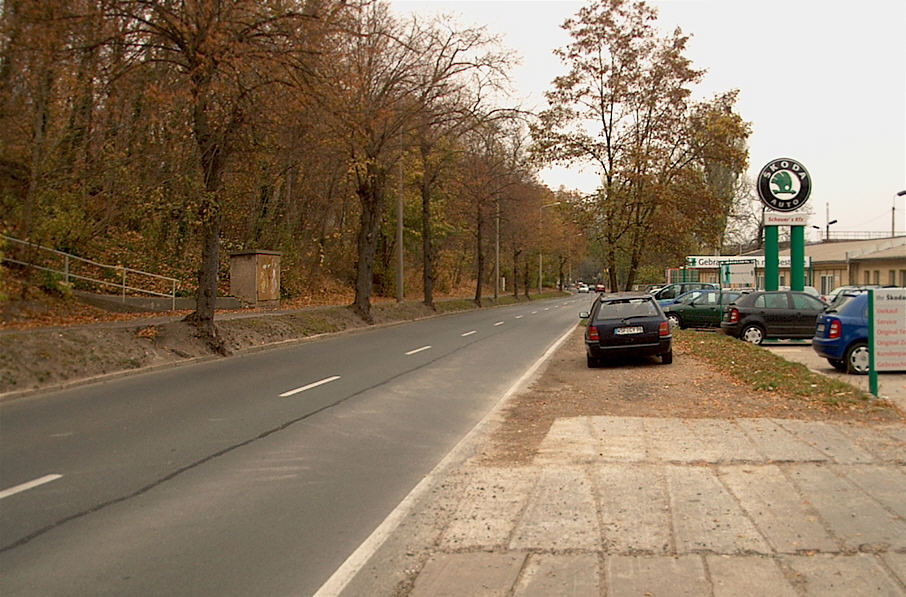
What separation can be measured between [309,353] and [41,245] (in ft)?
25.6

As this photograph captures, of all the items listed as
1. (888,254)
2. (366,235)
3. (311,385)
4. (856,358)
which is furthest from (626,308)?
(888,254)

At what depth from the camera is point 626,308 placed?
15.4 meters

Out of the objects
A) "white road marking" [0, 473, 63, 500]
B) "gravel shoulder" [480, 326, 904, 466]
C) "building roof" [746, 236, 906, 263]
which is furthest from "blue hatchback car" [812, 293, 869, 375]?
"building roof" [746, 236, 906, 263]

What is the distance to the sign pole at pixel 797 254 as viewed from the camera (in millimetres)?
20156

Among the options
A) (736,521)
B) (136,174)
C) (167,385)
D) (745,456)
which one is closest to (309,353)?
(167,385)

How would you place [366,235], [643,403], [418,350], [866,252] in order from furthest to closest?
[866,252] → [366,235] → [418,350] → [643,403]

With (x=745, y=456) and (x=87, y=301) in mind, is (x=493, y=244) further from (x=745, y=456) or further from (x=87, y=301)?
(x=745, y=456)

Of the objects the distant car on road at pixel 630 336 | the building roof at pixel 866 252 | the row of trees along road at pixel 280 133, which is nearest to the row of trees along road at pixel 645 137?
the row of trees along road at pixel 280 133

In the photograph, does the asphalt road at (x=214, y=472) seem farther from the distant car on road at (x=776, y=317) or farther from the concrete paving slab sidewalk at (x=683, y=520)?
the distant car on road at (x=776, y=317)

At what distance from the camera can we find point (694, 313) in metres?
26.5

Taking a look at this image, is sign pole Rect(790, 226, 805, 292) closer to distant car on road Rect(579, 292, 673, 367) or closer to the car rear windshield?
the car rear windshield

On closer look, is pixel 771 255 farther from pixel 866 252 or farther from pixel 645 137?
pixel 866 252

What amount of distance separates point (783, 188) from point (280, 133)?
1355cm

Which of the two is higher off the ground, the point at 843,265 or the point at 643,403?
the point at 843,265
